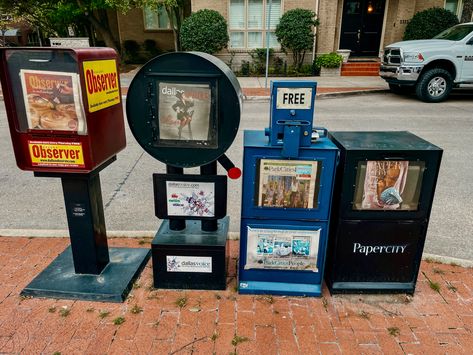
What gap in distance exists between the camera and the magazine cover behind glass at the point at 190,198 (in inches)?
129

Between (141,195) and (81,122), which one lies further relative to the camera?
(141,195)

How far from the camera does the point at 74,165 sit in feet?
9.95

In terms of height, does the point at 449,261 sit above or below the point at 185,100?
below

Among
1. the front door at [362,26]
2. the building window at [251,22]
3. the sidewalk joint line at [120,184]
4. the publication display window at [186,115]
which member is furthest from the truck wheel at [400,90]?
the publication display window at [186,115]

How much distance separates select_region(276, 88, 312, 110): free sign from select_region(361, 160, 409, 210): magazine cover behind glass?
2.27ft

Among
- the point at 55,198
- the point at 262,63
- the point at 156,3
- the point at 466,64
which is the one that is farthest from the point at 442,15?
the point at 55,198

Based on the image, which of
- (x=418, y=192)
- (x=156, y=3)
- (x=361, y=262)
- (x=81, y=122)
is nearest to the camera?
(x=81, y=122)

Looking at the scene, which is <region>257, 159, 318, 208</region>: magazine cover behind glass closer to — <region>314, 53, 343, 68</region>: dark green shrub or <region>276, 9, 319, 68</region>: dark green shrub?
<region>276, 9, 319, 68</region>: dark green shrub

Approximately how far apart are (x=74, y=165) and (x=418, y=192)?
2.75 m

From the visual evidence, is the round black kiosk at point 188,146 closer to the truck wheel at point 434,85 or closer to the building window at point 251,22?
the truck wheel at point 434,85

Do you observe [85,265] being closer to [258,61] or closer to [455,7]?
[258,61]

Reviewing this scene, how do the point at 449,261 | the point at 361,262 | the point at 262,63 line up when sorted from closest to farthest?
1. the point at 361,262
2. the point at 449,261
3. the point at 262,63

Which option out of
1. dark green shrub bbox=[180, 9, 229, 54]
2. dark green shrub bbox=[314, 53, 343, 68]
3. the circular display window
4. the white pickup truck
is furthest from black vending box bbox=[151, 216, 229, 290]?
dark green shrub bbox=[314, 53, 343, 68]

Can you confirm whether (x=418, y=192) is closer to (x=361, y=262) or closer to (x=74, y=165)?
(x=361, y=262)
